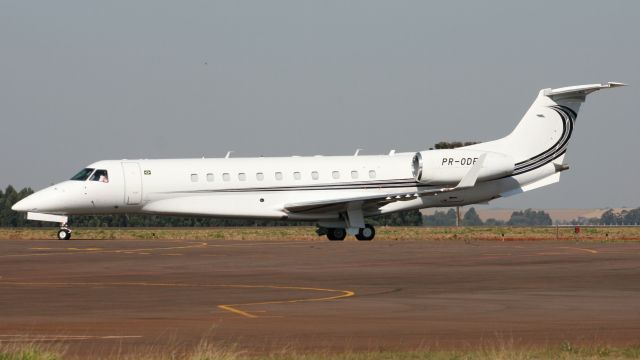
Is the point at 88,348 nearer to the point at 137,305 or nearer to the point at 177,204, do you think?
the point at 137,305

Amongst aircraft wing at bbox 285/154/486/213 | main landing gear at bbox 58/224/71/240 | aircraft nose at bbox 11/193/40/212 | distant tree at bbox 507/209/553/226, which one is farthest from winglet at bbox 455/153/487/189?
distant tree at bbox 507/209/553/226

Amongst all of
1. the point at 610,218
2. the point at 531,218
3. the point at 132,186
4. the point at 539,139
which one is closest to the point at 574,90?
the point at 539,139

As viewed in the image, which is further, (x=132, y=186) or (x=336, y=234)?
→ (x=336, y=234)

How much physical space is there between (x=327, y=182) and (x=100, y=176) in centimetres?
858

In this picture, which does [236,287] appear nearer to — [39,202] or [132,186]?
[132,186]

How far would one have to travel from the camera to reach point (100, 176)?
43.2m

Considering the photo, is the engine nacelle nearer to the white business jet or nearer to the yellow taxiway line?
the white business jet

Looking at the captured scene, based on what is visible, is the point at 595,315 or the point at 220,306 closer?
the point at 595,315

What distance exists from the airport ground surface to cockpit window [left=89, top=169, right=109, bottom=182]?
383 inches

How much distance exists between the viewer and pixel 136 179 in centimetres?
4300

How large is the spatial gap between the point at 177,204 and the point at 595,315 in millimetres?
28549

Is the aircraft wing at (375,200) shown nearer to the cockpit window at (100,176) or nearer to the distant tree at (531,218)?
the cockpit window at (100,176)

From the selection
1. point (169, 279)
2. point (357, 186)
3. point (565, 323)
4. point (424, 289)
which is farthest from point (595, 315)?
point (357, 186)

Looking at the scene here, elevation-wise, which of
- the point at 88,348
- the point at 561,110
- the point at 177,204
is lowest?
the point at 88,348
